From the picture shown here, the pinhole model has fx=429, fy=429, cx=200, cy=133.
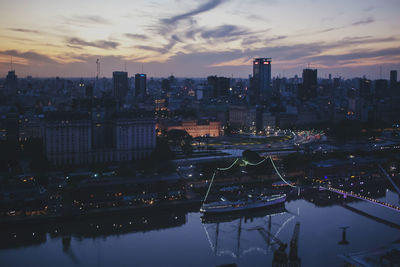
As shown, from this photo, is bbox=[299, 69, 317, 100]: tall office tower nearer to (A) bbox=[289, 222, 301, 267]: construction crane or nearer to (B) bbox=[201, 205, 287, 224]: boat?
(B) bbox=[201, 205, 287, 224]: boat

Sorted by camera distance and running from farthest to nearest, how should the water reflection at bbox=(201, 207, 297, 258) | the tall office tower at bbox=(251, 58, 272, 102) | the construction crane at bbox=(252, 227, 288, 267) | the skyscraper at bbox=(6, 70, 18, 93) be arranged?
the tall office tower at bbox=(251, 58, 272, 102), the skyscraper at bbox=(6, 70, 18, 93), the water reflection at bbox=(201, 207, 297, 258), the construction crane at bbox=(252, 227, 288, 267)

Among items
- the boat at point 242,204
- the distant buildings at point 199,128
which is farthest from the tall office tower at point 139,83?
the boat at point 242,204

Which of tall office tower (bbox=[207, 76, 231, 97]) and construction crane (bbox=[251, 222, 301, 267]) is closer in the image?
construction crane (bbox=[251, 222, 301, 267])

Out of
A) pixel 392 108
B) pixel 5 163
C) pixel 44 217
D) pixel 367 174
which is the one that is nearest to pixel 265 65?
pixel 392 108

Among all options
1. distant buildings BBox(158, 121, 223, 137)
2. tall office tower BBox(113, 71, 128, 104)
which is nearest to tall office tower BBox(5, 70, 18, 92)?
tall office tower BBox(113, 71, 128, 104)

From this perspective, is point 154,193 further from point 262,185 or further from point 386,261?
point 386,261

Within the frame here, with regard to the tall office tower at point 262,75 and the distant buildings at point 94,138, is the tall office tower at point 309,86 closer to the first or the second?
the tall office tower at point 262,75

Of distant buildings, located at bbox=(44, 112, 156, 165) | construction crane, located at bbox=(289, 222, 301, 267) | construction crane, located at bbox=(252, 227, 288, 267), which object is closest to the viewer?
construction crane, located at bbox=(252, 227, 288, 267)
